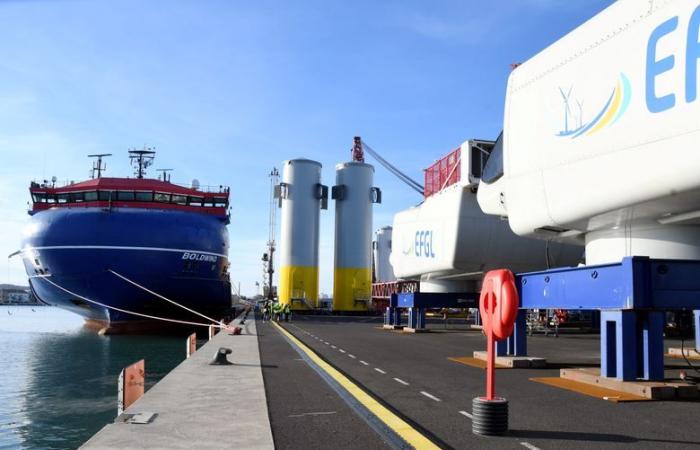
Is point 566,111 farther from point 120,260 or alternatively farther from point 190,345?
point 120,260

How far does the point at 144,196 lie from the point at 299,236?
26.0 meters

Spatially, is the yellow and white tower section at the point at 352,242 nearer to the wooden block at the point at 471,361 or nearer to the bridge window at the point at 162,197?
the bridge window at the point at 162,197

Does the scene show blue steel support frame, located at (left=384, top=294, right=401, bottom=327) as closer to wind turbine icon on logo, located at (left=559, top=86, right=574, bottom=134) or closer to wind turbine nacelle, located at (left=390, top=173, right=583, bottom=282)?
wind turbine nacelle, located at (left=390, top=173, right=583, bottom=282)

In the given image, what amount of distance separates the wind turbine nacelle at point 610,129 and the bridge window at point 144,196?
32734 millimetres

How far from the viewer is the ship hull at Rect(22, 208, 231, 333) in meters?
37.9

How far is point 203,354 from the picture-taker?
59.3 feet

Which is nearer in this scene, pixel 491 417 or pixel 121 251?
pixel 491 417

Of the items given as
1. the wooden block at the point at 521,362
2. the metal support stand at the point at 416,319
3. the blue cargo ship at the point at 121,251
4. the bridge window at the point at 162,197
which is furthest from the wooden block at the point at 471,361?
the bridge window at the point at 162,197

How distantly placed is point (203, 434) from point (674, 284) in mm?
8160

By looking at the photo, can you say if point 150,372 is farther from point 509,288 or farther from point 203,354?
point 509,288

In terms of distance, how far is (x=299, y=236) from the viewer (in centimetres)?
6594

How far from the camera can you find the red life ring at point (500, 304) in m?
7.23

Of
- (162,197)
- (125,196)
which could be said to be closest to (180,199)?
(162,197)

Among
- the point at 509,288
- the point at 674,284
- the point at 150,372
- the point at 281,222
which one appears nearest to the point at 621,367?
the point at 674,284
